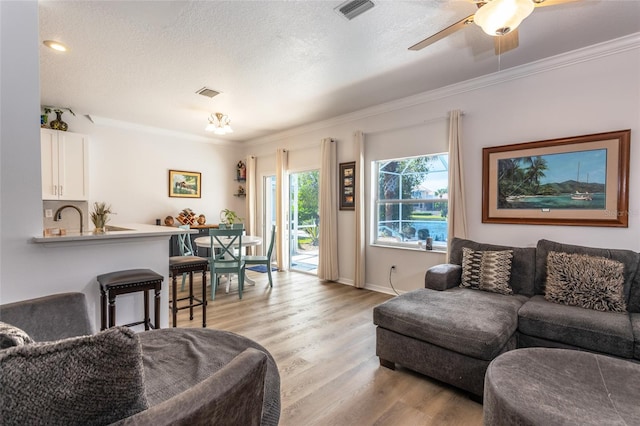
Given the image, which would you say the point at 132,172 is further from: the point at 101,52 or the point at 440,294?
the point at 440,294

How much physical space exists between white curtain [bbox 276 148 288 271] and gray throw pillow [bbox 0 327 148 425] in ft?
17.1

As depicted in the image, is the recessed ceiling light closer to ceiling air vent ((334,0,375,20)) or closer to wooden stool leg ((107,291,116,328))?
wooden stool leg ((107,291,116,328))

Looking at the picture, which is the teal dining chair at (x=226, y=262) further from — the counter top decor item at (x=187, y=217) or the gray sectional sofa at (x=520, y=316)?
the gray sectional sofa at (x=520, y=316)

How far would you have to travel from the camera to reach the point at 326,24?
2.40 m

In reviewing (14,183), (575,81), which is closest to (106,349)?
(14,183)

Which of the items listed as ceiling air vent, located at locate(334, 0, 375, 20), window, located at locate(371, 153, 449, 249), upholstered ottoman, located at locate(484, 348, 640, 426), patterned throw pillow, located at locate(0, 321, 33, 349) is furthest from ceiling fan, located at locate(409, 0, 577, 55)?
patterned throw pillow, located at locate(0, 321, 33, 349)

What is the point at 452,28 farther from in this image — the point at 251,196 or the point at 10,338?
the point at 251,196

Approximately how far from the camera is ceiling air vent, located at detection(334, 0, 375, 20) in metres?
2.15

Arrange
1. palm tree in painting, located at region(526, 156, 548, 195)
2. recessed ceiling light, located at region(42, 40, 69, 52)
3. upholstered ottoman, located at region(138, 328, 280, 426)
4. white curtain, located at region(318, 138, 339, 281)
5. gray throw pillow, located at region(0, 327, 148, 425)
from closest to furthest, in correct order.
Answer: gray throw pillow, located at region(0, 327, 148, 425)
upholstered ottoman, located at region(138, 328, 280, 426)
recessed ceiling light, located at region(42, 40, 69, 52)
palm tree in painting, located at region(526, 156, 548, 195)
white curtain, located at region(318, 138, 339, 281)

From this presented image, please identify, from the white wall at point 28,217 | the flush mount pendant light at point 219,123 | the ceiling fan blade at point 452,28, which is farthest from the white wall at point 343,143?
the ceiling fan blade at point 452,28

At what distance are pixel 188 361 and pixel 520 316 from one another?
7.55 ft

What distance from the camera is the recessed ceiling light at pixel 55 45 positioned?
8.72 ft

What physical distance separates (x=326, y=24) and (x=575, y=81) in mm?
2487

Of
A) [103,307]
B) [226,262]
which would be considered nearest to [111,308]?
[103,307]
